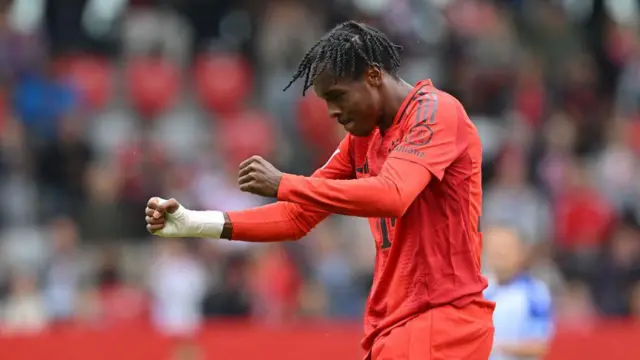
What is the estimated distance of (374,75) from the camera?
17.0 feet

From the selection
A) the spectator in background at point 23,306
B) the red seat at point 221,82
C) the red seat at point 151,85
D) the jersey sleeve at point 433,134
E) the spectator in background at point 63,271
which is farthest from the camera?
the red seat at point 221,82

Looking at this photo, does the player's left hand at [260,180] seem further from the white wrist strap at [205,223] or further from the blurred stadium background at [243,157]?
the blurred stadium background at [243,157]

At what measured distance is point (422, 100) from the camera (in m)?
5.17

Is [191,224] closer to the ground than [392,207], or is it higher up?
closer to the ground

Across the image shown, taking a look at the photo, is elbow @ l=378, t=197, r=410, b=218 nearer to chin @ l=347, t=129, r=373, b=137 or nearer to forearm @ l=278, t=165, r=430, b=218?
forearm @ l=278, t=165, r=430, b=218

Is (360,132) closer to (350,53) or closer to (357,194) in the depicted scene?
(350,53)

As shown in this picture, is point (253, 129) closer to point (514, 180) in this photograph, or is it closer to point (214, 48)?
point (214, 48)

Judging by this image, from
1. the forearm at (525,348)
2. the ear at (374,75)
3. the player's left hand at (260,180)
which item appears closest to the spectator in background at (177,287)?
the forearm at (525,348)

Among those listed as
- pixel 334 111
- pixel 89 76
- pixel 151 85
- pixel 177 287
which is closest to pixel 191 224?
pixel 334 111

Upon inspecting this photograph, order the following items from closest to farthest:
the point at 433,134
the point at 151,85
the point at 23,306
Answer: the point at 433,134 → the point at 23,306 → the point at 151,85

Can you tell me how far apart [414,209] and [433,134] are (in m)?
0.36

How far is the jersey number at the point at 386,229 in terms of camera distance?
209 inches

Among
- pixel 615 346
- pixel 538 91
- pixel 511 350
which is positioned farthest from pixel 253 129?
pixel 511 350

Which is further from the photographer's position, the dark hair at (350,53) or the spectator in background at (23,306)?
the spectator in background at (23,306)
